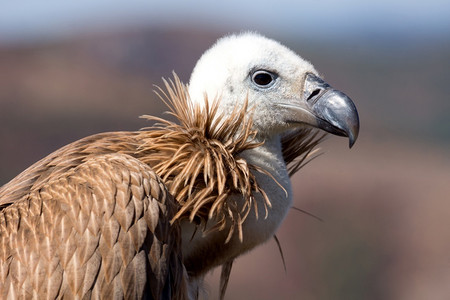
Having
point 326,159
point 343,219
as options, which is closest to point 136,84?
point 326,159

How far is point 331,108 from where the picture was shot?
3.90m

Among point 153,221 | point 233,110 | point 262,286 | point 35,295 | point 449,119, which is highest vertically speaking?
point 233,110

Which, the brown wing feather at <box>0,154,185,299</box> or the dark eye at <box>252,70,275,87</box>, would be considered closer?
the brown wing feather at <box>0,154,185,299</box>

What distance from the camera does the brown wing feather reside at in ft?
10.8

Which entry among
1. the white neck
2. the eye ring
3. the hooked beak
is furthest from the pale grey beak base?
the white neck

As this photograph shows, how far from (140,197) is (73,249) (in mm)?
342

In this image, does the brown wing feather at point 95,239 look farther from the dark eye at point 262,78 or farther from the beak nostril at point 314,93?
the beak nostril at point 314,93

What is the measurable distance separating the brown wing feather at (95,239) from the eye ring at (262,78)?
2.59 ft

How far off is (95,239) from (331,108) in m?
1.30

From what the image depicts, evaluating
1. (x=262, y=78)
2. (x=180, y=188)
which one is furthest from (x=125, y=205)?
(x=262, y=78)

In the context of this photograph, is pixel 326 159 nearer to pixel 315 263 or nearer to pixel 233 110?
pixel 315 263

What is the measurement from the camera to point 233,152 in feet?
12.5

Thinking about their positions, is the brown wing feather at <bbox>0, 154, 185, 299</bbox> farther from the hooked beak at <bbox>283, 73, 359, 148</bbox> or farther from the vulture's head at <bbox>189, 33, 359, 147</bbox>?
the hooked beak at <bbox>283, 73, 359, 148</bbox>

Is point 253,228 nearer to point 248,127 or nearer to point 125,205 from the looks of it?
point 248,127
